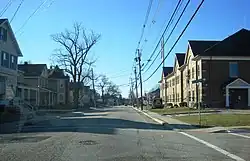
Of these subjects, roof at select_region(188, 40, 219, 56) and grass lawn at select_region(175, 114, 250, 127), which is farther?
roof at select_region(188, 40, 219, 56)

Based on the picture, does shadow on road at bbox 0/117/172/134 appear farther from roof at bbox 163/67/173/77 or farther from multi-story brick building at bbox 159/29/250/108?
roof at bbox 163/67/173/77

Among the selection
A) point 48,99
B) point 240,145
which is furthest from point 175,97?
point 240,145

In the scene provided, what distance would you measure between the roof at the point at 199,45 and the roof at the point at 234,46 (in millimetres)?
2430

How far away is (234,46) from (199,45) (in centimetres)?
590

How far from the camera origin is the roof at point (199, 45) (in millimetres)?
59469

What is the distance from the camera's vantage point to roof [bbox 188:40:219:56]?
2341 inches

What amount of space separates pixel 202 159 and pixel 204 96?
4456 centimetres

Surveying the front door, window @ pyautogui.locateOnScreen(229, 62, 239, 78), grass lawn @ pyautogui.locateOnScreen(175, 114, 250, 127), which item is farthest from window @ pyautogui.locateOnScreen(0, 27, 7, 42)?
the front door

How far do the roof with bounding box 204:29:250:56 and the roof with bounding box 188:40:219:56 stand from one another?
243cm

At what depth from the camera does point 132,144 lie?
50.7 ft

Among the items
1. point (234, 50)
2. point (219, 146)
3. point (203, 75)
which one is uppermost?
point (234, 50)

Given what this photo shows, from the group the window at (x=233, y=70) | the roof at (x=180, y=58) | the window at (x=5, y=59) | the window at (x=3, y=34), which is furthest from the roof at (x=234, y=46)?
the window at (x=3, y=34)

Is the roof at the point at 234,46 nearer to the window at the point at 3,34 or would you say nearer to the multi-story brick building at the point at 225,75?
the multi-story brick building at the point at 225,75

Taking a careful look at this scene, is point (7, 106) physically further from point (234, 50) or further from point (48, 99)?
point (48, 99)
